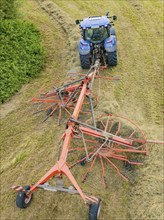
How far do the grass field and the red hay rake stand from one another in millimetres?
343

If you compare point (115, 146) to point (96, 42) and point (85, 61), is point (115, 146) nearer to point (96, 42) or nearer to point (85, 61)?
point (85, 61)

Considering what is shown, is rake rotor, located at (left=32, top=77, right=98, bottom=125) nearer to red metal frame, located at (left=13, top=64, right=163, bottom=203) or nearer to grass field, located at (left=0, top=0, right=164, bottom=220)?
red metal frame, located at (left=13, top=64, right=163, bottom=203)

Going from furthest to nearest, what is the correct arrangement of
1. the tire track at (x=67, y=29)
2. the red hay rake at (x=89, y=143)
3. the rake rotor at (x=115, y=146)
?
the tire track at (x=67, y=29)
the rake rotor at (x=115, y=146)
the red hay rake at (x=89, y=143)

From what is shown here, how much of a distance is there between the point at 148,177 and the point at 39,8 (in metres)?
11.6

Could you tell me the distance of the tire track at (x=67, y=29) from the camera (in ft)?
34.9

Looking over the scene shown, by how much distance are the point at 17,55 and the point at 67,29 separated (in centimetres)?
338

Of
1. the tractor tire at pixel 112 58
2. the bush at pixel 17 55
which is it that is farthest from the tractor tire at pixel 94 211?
the tractor tire at pixel 112 58

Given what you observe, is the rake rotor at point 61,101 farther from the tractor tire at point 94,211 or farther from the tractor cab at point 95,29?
the tractor tire at point 94,211

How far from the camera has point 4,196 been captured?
593 cm

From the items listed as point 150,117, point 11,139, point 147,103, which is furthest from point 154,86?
point 11,139

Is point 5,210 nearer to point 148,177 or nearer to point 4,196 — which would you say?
point 4,196

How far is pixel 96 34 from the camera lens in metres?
9.29

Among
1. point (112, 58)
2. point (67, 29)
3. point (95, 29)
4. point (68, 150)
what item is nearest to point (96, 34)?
point (95, 29)

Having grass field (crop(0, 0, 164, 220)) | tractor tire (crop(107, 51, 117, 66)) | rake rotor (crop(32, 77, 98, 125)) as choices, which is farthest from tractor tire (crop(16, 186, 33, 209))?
tractor tire (crop(107, 51, 117, 66))
